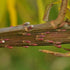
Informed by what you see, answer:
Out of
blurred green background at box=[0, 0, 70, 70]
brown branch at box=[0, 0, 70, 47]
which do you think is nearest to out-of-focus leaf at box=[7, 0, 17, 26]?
blurred green background at box=[0, 0, 70, 70]

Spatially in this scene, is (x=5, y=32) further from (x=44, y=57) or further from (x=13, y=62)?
(x=13, y=62)

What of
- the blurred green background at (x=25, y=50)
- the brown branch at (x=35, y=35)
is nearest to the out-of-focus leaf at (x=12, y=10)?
the blurred green background at (x=25, y=50)

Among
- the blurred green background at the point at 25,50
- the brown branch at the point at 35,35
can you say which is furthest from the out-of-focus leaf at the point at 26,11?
the brown branch at the point at 35,35

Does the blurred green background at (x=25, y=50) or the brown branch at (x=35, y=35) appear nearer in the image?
the brown branch at (x=35, y=35)

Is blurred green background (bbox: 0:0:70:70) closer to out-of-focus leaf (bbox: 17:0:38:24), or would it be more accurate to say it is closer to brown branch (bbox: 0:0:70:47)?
out-of-focus leaf (bbox: 17:0:38:24)

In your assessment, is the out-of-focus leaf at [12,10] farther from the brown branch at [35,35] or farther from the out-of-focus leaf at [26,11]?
the brown branch at [35,35]

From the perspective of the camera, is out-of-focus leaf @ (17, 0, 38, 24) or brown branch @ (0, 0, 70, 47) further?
out-of-focus leaf @ (17, 0, 38, 24)

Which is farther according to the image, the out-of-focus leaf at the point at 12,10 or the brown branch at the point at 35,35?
the out-of-focus leaf at the point at 12,10

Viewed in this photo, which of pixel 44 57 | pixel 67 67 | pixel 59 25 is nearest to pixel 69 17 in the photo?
pixel 59 25

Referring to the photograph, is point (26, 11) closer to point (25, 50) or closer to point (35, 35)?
point (25, 50)
